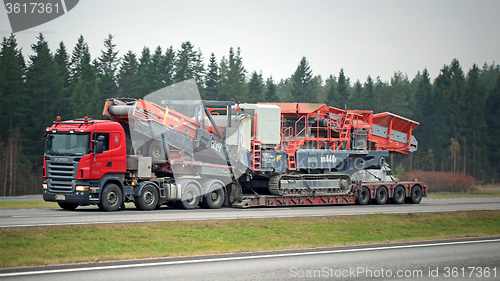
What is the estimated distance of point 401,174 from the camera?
60.8 meters

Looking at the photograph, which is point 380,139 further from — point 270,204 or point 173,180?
point 173,180

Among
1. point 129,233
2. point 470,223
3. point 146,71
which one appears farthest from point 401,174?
point 129,233

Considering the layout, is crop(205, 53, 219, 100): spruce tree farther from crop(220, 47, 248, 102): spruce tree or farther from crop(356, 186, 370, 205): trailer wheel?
crop(356, 186, 370, 205): trailer wheel

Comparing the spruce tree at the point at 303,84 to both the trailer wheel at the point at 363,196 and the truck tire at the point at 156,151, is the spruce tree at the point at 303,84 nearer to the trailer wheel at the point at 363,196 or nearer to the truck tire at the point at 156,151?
the trailer wheel at the point at 363,196

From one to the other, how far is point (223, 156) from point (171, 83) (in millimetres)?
46184

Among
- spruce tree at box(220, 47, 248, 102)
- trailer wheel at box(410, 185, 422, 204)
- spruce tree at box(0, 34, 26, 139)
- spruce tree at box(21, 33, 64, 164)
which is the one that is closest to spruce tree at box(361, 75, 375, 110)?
spruce tree at box(220, 47, 248, 102)

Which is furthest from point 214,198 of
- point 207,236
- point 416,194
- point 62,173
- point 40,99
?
point 40,99

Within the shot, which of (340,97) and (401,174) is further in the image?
(340,97)

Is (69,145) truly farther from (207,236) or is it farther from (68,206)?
(207,236)

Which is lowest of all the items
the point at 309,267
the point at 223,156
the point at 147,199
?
the point at 309,267

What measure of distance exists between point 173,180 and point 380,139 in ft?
43.6

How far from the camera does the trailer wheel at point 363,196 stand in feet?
95.0

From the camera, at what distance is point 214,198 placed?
24984 mm

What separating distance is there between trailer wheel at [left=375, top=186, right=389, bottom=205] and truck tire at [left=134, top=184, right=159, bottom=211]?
13.1 m
